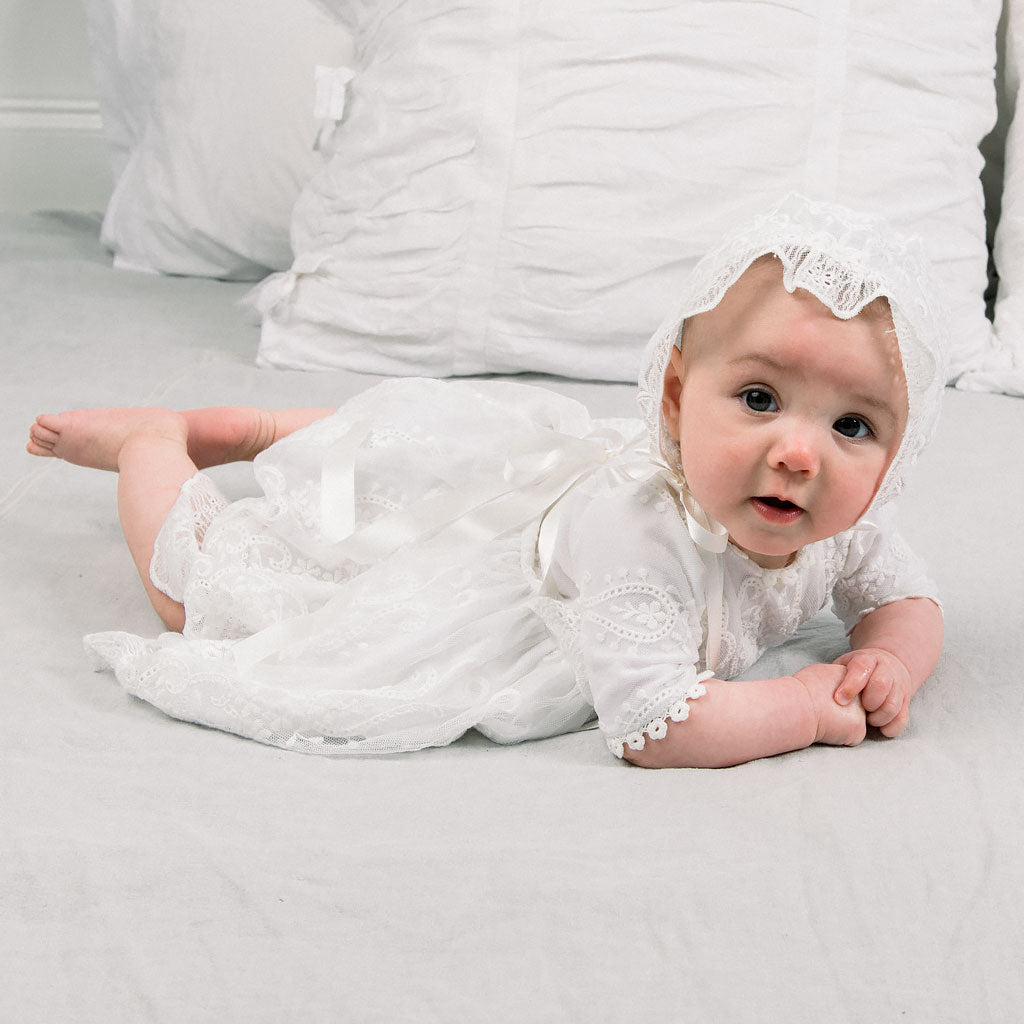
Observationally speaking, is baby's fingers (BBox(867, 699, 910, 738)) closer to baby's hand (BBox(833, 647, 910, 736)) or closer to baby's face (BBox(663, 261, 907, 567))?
baby's hand (BBox(833, 647, 910, 736))

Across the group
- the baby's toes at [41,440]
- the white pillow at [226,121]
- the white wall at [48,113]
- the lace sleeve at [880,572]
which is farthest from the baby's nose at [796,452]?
the white wall at [48,113]

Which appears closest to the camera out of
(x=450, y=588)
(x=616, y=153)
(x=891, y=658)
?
(x=891, y=658)

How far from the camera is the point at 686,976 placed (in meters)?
0.61

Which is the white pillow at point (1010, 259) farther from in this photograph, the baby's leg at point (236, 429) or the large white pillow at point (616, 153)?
the baby's leg at point (236, 429)

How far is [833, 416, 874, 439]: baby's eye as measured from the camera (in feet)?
2.60

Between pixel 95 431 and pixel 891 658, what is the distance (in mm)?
733

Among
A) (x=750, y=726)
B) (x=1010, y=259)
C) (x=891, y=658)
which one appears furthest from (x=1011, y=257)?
(x=750, y=726)

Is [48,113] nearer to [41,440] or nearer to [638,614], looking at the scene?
[41,440]

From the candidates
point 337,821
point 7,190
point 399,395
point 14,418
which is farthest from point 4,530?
point 7,190

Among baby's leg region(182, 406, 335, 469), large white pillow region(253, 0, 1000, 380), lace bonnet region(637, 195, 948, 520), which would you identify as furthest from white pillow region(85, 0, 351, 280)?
lace bonnet region(637, 195, 948, 520)

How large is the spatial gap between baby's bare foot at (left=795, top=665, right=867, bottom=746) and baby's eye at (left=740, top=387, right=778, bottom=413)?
0.61ft

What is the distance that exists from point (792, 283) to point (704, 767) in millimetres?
306

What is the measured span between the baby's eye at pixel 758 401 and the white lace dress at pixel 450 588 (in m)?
0.11

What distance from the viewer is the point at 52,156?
243 centimetres
